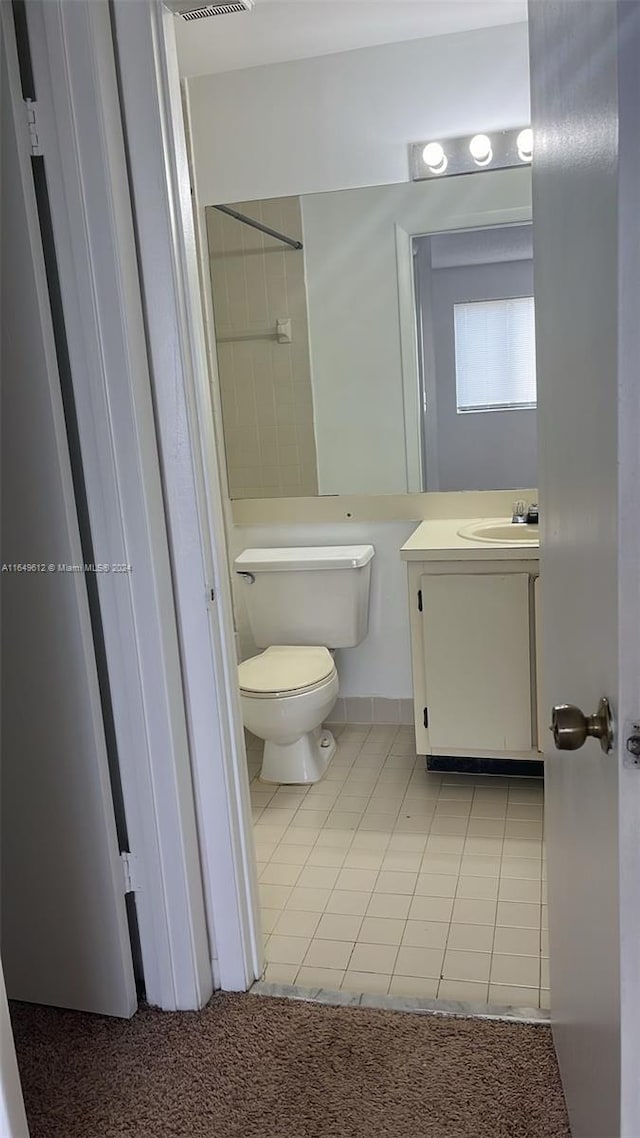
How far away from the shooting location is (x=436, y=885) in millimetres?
2367

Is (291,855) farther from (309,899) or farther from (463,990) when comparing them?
(463,990)

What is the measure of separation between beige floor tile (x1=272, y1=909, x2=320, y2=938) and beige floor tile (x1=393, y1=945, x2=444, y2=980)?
0.25 meters

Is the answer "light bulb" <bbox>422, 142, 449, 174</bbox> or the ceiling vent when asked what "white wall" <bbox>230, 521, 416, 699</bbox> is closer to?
"light bulb" <bbox>422, 142, 449, 174</bbox>

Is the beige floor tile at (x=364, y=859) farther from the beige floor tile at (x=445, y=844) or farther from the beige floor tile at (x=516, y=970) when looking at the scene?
the beige floor tile at (x=516, y=970)

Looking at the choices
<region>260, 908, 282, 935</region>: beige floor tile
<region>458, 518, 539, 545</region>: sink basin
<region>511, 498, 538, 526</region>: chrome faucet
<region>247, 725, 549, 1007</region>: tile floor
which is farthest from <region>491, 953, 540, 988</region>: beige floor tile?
<region>511, 498, 538, 526</region>: chrome faucet

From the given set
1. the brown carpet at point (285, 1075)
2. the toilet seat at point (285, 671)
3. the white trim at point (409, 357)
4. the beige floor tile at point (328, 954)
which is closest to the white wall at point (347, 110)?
the white trim at point (409, 357)

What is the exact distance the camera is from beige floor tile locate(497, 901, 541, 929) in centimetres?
216

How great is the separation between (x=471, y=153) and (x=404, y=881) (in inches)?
91.4

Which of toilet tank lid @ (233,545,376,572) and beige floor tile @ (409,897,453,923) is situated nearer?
beige floor tile @ (409,897,453,923)

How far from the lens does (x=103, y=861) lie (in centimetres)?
186

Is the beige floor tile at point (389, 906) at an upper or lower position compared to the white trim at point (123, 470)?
lower

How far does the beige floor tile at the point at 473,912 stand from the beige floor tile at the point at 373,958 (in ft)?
0.67

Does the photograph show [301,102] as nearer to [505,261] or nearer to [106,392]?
[505,261]

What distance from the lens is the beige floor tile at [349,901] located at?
2285 mm
